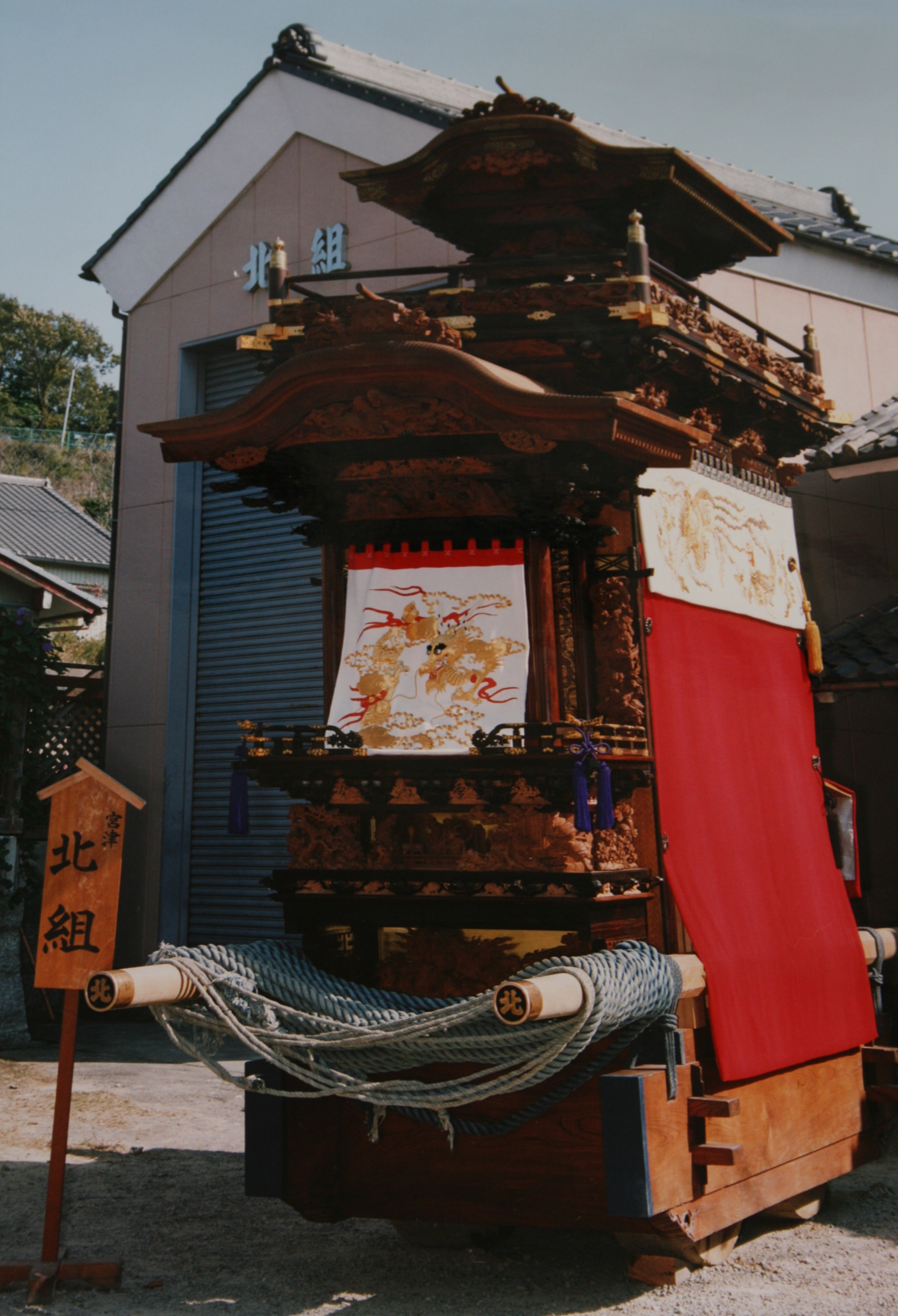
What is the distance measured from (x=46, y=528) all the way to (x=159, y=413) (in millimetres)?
18801

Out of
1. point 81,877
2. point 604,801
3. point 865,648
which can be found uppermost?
point 865,648

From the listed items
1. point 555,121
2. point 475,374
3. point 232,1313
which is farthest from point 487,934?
point 555,121

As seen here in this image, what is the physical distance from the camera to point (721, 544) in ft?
23.9

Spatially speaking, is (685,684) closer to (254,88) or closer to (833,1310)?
(833,1310)

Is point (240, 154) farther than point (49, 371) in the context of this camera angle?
No

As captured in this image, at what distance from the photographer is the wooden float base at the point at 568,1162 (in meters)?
5.30

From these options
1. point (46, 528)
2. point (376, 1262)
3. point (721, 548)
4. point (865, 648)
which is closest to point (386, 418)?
point (721, 548)

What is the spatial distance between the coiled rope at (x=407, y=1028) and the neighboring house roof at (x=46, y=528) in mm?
24813

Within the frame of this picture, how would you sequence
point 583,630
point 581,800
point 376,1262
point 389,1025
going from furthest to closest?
point 583,630 → point 376,1262 → point 581,800 → point 389,1025

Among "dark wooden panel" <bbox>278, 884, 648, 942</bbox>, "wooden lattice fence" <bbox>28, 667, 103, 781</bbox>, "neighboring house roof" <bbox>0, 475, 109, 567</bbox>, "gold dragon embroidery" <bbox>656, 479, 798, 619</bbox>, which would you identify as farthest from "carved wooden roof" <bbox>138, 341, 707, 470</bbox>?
"neighboring house roof" <bbox>0, 475, 109, 567</bbox>

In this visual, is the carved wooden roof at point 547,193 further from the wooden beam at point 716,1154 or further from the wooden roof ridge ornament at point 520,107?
the wooden beam at point 716,1154

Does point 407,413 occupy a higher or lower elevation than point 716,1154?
higher

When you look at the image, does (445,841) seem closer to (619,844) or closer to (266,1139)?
(619,844)

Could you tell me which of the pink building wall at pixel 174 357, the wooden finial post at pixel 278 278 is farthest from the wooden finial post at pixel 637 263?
the pink building wall at pixel 174 357
